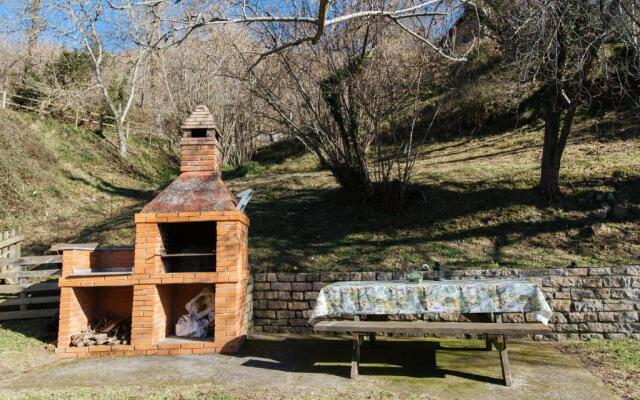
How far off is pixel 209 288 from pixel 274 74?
5304 millimetres

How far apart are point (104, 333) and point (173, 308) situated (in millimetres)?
1025

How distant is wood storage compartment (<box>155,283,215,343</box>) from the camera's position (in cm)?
641

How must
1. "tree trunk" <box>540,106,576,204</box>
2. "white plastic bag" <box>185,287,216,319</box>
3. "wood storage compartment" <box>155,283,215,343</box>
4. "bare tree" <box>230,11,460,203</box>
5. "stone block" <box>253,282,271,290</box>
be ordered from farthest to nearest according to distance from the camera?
"bare tree" <box>230,11,460,203</box>, "tree trunk" <box>540,106,576,204</box>, "stone block" <box>253,282,271,290</box>, "white plastic bag" <box>185,287,216,319</box>, "wood storage compartment" <box>155,283,215,343</box>

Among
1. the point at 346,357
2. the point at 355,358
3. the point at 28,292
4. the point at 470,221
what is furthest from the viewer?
the point at 470,221

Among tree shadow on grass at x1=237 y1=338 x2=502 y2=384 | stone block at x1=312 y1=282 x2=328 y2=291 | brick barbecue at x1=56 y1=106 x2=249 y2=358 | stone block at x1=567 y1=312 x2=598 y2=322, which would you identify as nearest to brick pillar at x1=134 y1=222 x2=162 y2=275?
brick barbecue at x1=56 y1=106 x2=249 y2=358

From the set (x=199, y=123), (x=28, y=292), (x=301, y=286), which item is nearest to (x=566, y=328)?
(x=301, y=286)

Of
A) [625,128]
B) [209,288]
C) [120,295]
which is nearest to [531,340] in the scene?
[209,288]

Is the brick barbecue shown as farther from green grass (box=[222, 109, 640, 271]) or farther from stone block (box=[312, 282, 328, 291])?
green grass (box=[222, 109, 640, 271])

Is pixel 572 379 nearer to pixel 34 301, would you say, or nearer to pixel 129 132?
pixel 34 301

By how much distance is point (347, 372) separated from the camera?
5.05 meters

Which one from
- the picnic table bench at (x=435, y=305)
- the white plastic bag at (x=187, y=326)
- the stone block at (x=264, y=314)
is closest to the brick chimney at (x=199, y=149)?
the white plastic bag at (x=187, y=326)

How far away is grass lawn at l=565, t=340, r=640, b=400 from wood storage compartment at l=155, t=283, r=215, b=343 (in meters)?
4.72

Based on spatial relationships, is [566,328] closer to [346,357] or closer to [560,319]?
[560,319]

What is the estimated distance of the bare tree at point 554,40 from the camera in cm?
672
